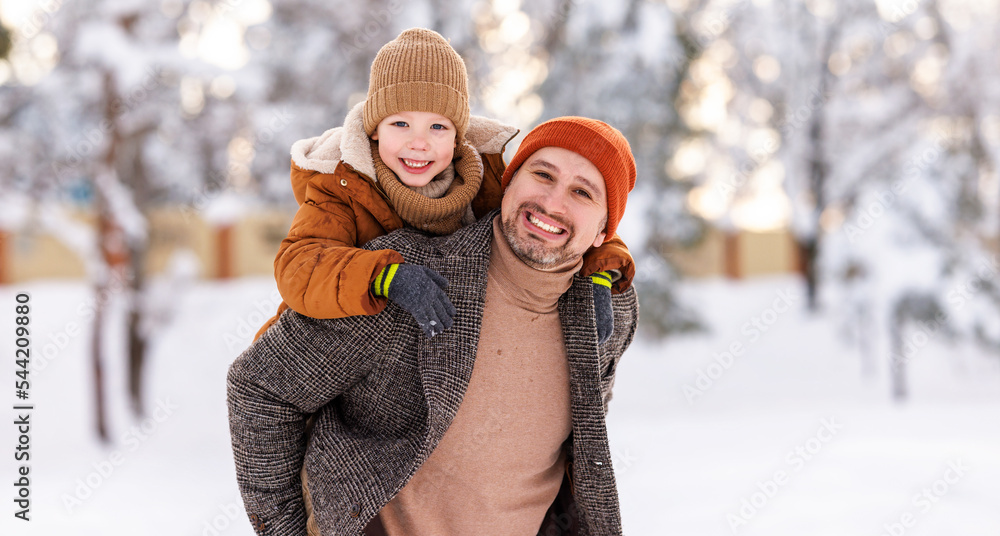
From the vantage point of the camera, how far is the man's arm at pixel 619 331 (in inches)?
85.4

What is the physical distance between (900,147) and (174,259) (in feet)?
33.6

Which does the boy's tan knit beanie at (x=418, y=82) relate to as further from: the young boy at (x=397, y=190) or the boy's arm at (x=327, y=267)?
the boy's arm at (x=327, y=267)

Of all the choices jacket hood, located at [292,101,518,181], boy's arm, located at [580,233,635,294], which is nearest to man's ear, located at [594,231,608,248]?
boy's arm, located at [580,233,635,294]

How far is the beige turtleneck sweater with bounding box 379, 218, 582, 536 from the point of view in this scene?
196 cm

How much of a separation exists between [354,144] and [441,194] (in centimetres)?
28

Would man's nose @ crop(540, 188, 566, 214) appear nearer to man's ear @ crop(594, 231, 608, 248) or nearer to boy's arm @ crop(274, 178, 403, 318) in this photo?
man's ear @ crop(594, 231, 608, 248)

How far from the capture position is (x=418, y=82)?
7.38 ft

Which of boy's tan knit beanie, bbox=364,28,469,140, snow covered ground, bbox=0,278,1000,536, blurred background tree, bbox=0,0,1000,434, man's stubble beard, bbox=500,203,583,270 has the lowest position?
snow covered ground, bbox=0,278,1000,536

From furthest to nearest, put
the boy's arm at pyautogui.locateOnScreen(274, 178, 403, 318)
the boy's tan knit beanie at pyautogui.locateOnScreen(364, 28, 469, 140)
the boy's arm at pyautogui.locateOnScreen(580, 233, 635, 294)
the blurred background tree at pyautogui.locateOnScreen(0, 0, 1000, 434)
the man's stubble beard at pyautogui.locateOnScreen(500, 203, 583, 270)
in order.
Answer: the blurred background tree at pyautogui.locateOnScreen(0, 0, 1000, 434) → the boy's tan knit beanie at pyautogui.locateOnScreen(364, 28, 469, 140) → the boy's arm at pyautogui.locateOnScreen(580, 233, 635, 294) → the man's stubble beard at pyautogui.locateOnScreen(500, 203, 583, 270) → the boy's arm at pyautogui.locateOnScreen(274, 178, 403, 318)

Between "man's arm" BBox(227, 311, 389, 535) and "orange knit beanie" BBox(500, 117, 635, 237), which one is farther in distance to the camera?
"orange knit beanie" BBox(500, 117, 635, 237)

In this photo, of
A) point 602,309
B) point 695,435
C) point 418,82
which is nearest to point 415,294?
point 602,309

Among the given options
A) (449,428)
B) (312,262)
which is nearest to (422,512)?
(449,428)

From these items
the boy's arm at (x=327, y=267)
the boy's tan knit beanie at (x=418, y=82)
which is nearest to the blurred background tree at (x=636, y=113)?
the boy's tan knit beanie at (x=418, y=82)

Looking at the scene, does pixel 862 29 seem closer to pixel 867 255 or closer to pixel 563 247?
pixel 867 255
